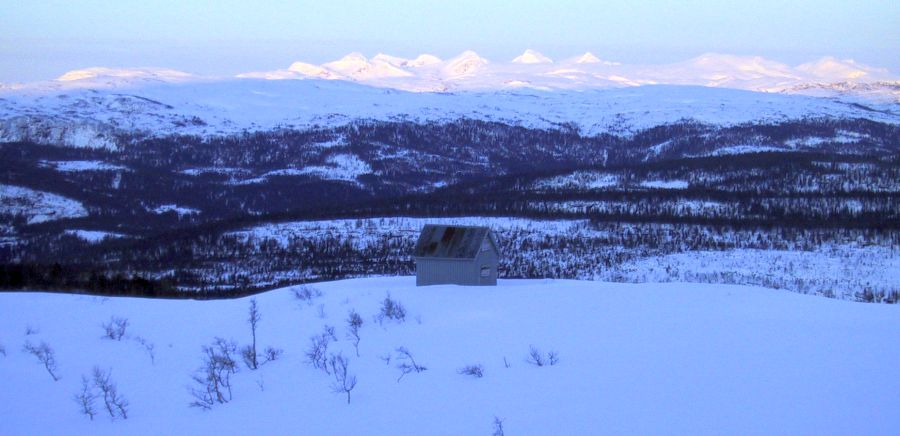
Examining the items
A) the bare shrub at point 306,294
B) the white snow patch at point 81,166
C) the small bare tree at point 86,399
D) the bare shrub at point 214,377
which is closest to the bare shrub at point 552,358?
the bare shrub at point 214,377

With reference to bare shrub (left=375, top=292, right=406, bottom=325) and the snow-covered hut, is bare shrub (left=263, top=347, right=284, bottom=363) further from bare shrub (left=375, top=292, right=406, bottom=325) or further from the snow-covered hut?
the snow-covered hut

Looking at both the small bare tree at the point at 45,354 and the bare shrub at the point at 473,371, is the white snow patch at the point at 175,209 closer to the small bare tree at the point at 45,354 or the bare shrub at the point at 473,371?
the small bare tree at the point at 45,354

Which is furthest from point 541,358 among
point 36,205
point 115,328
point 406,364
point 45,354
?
point 36,205

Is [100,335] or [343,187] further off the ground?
[100,335]

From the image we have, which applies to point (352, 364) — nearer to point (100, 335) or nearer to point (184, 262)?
point (100, 335)

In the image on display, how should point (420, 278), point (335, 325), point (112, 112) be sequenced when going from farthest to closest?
1. point (112, 112)
2. point (420, 278)
3. point (335, 325)

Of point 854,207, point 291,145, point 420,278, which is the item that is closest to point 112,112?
point 291,145

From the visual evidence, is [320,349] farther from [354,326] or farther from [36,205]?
[36,205]

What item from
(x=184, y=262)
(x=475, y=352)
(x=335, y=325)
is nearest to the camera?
→ (x=475, y=352)
